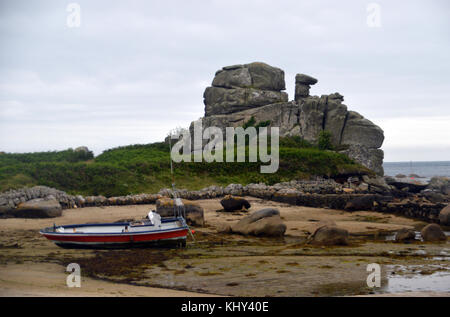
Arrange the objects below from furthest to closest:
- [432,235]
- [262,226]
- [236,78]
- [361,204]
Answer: [236,78]
[361,204]
[262,226]
[432,235]

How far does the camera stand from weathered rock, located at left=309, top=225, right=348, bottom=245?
1936 cm

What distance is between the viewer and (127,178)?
135 feet

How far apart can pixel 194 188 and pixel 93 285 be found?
97.9 feet

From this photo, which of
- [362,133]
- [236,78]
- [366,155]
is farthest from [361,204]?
[236,78]

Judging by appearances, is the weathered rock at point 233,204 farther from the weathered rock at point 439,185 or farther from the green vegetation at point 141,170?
the weathered rock at point 439,185

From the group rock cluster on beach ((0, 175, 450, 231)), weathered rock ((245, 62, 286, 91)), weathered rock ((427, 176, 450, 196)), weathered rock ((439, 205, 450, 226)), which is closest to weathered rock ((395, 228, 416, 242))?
weathered rock ((439, 205, 450, 226))

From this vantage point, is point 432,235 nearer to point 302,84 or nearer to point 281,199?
point 281,199

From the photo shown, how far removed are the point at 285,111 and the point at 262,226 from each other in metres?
45.7

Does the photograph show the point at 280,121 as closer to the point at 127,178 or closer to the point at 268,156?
the point at 268,156

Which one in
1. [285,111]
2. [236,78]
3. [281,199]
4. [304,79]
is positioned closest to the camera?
[281,199]

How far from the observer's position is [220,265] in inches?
615

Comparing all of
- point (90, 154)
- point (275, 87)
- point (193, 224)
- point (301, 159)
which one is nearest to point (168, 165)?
point (90, 154)

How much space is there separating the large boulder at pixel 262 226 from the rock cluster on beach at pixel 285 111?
4126cm

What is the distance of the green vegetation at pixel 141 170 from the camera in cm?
3900
